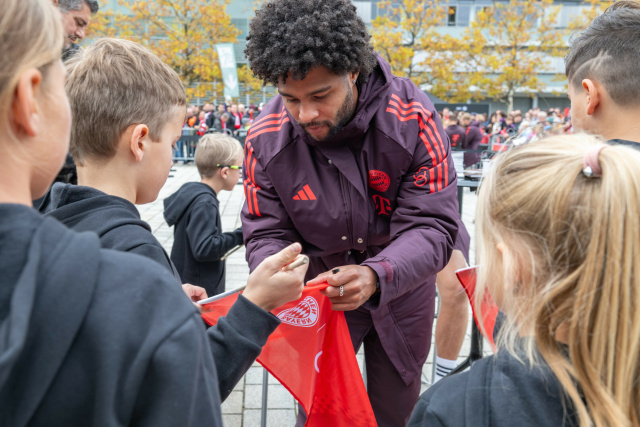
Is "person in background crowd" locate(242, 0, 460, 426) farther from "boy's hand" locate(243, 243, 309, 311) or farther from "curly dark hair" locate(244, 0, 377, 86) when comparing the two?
"boy's hand" locate(243, 243, 309, 311)

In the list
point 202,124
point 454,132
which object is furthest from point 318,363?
point 202,124

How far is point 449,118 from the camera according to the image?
16500mm

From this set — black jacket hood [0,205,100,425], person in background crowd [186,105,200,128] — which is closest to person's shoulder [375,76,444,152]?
black jacket hood [0,205,100,425]

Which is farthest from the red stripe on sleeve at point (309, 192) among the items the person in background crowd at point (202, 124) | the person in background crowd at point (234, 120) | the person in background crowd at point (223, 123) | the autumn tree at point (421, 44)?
the autumn tree at point (421, 44)

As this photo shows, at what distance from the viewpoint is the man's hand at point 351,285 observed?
2.19m

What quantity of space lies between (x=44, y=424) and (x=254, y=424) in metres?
2.74

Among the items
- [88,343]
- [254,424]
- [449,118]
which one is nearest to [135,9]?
[449,118]

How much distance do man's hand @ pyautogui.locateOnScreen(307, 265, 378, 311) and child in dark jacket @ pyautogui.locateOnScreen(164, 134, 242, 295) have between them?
1.41 meters

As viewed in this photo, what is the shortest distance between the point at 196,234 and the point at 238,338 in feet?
7.27

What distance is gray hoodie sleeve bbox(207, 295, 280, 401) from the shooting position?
1403mm

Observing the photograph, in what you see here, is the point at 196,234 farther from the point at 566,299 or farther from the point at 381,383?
the point at 566,299

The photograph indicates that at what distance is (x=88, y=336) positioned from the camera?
880mm

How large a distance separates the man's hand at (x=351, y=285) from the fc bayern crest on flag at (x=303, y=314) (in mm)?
145

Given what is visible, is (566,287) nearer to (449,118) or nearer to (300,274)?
(300,274)
